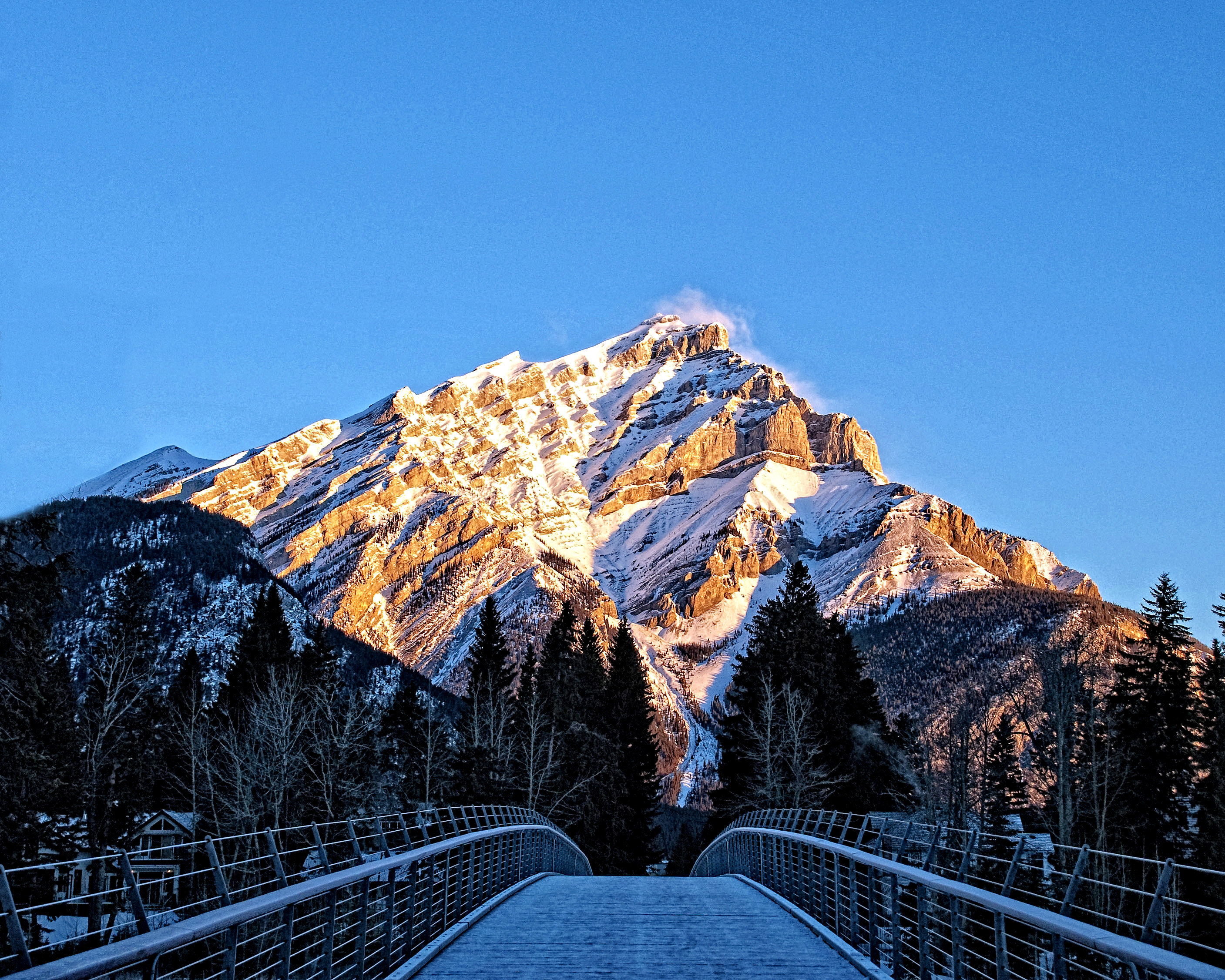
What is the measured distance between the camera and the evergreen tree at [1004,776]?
201 feet

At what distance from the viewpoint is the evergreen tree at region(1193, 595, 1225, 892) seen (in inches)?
1399

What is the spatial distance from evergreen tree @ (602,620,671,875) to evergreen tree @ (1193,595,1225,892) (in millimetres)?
28981

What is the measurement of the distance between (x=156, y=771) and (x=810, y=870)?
39.3 metres

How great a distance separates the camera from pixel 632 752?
6831 cm

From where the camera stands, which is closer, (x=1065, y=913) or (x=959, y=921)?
(x=1065, y=913)

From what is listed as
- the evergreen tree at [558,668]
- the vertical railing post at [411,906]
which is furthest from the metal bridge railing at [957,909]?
the evergreen tree at [558,668]

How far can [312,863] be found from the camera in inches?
411

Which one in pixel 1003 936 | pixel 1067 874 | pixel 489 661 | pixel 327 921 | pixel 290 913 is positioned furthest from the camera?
pixel 489 661

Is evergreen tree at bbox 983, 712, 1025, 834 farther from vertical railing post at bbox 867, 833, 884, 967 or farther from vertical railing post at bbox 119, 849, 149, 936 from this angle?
vertical railing post at bbox 119, 849, 149, 936

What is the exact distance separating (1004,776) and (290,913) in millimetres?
66604

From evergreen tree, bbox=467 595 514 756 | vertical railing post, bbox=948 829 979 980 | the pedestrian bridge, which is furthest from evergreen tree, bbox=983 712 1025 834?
vertical railing post, bbox=948 829 979 980

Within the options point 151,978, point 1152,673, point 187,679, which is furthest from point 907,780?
point 151,978

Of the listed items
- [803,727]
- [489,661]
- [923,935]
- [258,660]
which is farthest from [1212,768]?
[258,660]

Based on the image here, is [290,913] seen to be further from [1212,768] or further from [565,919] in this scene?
[1212,768]
